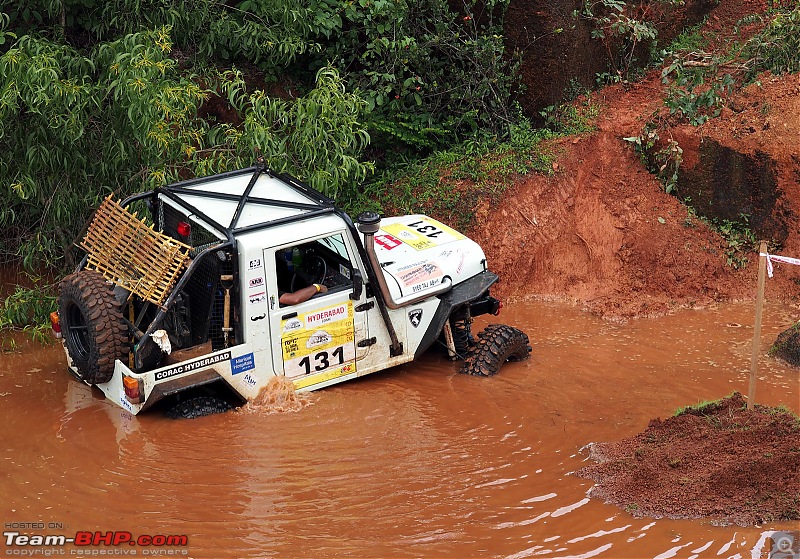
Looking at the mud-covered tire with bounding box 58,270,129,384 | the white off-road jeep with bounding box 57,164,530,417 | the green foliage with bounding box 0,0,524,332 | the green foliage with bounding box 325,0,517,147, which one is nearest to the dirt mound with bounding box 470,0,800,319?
the green foliage with bounding box 0,0,524,332

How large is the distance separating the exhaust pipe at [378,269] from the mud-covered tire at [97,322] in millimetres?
2054

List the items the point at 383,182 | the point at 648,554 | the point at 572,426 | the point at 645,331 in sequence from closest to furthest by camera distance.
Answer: the point at 648,554
the point at 572,426
the point at 645,331
the point at 383,182

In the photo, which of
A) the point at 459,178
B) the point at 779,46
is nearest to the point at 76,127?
the point at 459,178

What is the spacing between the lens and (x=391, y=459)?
784 cm

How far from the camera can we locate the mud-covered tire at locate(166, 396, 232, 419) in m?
8.30

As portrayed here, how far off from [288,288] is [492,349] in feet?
6.34

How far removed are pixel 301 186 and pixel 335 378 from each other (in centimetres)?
173

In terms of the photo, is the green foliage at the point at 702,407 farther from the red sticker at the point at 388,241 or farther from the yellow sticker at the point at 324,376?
the red sticker at the point at 388,241

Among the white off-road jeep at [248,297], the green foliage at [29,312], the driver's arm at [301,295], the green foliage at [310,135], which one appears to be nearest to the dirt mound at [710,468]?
the white off-road jeep at [248,297]

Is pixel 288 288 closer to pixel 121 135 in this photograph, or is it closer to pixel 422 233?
pixel 422 233

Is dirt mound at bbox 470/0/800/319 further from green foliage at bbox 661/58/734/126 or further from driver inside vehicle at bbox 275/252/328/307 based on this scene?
driver inside vehicle at bbox 275/252/328/307

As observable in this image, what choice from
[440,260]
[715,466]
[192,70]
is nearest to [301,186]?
[440,260]

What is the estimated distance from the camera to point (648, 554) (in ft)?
21.7

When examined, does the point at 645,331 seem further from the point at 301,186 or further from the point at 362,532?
the point at 362,532
